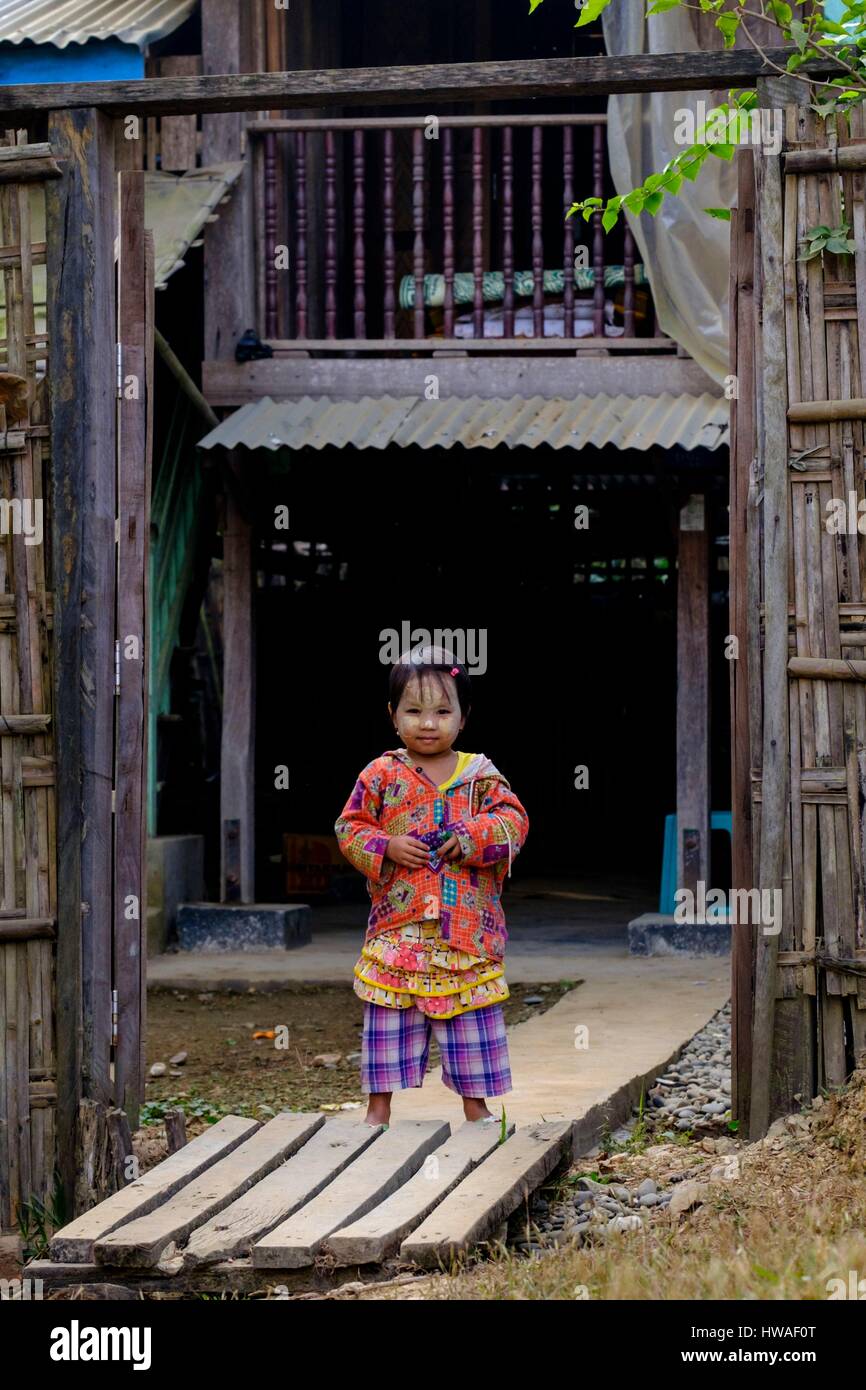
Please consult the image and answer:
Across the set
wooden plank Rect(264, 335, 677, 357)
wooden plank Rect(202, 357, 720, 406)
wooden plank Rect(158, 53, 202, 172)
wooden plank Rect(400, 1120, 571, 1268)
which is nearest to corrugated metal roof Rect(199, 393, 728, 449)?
wooden plank Rect(202, 357, 720, 406)

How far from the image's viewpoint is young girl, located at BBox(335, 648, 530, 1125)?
15.3 feet

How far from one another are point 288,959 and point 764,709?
5.25m

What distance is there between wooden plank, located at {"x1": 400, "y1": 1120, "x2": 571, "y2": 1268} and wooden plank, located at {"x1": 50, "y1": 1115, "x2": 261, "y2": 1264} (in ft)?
2.42

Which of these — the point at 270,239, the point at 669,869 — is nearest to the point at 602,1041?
the point at 669,869

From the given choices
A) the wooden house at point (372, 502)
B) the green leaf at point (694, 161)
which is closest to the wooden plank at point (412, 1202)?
the wooden house at point (372, 502)

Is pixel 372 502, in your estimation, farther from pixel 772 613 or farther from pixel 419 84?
pixel 772 613

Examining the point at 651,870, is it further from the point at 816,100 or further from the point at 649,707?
the point at 816,100

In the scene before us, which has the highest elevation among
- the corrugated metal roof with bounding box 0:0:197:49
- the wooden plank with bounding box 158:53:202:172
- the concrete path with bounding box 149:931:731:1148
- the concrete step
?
the corrugated metal roof with bounding box 0:0:197:49

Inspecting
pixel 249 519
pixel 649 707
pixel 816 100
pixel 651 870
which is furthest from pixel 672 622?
pixel 816 100

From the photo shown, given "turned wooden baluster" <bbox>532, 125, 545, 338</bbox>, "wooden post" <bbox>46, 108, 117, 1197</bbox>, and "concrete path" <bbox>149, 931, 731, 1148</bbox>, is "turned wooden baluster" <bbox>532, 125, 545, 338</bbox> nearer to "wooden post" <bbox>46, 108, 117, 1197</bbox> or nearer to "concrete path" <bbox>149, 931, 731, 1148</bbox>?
"concrete path" <bbox>149, 931, 731, 1148</bbox>

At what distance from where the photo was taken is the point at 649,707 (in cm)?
1429

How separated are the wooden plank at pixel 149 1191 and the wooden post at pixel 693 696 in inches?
202

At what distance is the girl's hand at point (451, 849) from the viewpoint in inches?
181

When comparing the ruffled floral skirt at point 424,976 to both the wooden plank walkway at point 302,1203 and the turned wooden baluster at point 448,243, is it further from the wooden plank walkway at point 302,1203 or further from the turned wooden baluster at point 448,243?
the turned wooden baluster at point 448,243
